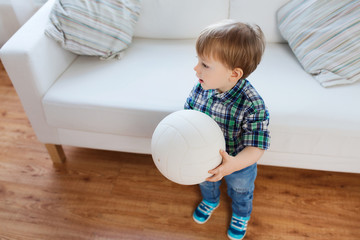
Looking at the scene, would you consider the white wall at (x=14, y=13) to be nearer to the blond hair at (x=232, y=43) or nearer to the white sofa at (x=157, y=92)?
the white sofa at (x=157, y=92)

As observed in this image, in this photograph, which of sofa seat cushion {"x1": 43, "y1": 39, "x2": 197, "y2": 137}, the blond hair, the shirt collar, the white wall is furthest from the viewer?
the white wall

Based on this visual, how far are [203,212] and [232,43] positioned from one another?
33.1 inches

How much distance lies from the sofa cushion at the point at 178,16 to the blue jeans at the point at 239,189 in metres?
0.86

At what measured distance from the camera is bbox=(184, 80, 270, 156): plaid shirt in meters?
1.01

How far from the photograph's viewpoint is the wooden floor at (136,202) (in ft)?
4.64

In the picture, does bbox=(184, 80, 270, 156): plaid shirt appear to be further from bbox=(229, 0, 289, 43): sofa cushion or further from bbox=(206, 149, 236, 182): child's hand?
bbox=(229, 0, 289, 43): sofa cushion

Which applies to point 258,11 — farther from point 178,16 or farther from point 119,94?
point 119,94

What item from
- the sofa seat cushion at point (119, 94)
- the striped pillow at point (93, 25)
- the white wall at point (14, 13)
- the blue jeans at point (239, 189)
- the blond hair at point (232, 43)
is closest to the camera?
the blond hair at point (232, 43)

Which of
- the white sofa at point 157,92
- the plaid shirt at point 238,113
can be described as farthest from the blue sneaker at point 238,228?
the plaid shirt at point 238,113

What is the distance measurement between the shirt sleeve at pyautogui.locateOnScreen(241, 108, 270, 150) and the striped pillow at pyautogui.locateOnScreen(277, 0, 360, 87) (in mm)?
556

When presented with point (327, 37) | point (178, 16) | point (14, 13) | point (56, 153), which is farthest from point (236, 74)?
point (14, 13)

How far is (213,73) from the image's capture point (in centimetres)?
99

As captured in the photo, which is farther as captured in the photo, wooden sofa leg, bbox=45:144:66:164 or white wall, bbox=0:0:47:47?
white wall, bbox=0:0:47:47

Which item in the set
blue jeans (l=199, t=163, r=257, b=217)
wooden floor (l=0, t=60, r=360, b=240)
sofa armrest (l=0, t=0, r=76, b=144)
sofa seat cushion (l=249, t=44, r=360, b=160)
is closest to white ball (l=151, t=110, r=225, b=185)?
blue jeans (l=199, t=163, r=257, b=217)
